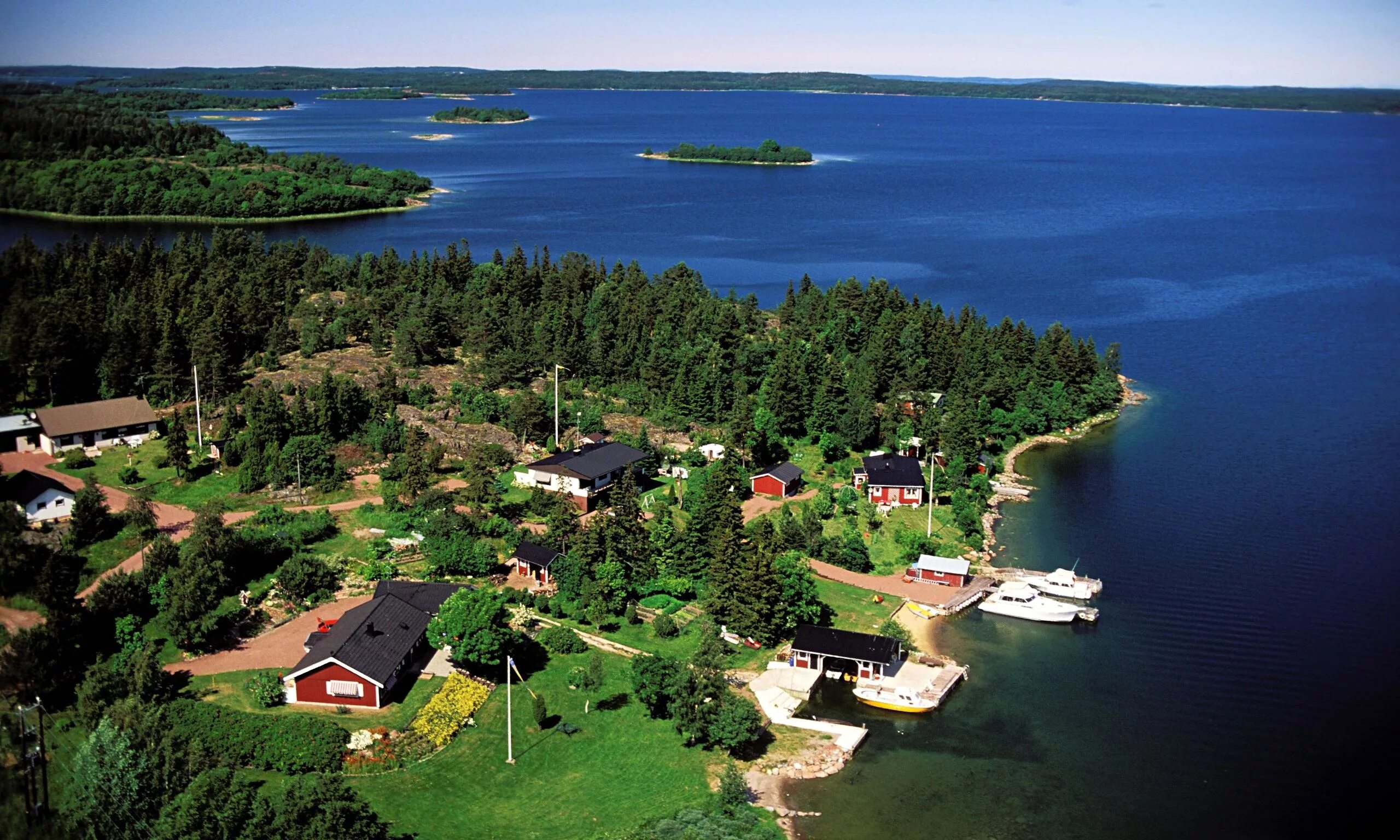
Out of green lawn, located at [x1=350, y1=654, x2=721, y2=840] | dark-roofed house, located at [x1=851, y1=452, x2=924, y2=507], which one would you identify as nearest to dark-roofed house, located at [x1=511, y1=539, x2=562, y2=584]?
green lawn, located at [x1=350, y1=654, x2=721, y2=840]

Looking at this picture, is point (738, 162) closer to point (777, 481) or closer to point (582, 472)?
point (777, 481)

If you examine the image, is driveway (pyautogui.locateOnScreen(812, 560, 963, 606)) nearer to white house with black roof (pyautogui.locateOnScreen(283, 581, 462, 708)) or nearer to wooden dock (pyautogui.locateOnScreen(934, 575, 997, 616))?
wooden dock (pyautogui.locateOnScreen(934, 575, 997, 616))

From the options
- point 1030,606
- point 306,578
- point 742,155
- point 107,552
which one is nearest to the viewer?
point 306,578

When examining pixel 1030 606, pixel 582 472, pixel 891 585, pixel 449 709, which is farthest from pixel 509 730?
pixel 1030 606

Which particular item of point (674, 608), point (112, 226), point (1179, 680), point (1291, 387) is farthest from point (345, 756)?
point (112, 226)

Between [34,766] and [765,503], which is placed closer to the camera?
[34,766]

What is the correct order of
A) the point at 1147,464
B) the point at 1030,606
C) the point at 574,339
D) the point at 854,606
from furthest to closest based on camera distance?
1. the point at 574,339
2. the point at 1147,464
3. the point at 1030,606
4. the point at 854,606

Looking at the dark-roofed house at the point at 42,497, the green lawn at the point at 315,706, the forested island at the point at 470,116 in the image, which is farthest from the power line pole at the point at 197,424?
the forested island at the point at 470,116
